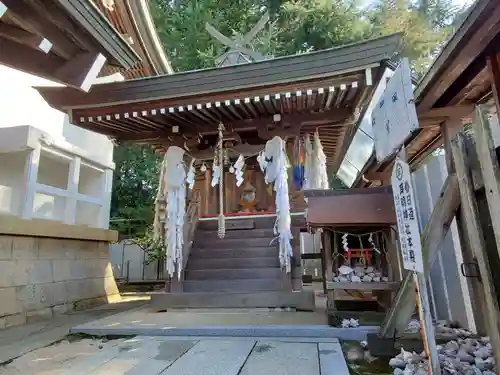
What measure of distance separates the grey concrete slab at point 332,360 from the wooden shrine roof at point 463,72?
8.15 feet

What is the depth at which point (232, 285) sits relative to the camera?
19.5ft

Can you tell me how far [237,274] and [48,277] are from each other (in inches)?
135

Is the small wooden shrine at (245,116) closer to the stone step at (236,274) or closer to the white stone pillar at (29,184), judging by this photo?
the stone step at (236,274)

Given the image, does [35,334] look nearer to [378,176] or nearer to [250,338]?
[250,338]

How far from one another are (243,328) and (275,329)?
399 mm

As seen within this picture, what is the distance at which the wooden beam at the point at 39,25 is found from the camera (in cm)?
253

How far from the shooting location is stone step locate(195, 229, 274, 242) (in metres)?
6.98

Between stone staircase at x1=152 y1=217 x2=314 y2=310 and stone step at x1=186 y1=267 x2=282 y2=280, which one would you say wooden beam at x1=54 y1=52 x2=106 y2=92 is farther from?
stone step at x1=186 y1=267 x2=282 y2=280

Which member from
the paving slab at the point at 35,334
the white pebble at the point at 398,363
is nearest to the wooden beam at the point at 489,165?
Result: the white pebble at the point at 398,363

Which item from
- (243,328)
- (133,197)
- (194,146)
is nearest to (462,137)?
(243,328)

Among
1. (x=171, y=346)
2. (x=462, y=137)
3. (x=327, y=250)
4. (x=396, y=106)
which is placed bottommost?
(x=171, y=346)

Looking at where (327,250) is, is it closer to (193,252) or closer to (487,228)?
(487,228)

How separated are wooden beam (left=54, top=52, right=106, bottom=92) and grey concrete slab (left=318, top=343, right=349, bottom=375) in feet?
11.0

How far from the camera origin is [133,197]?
13797mm
